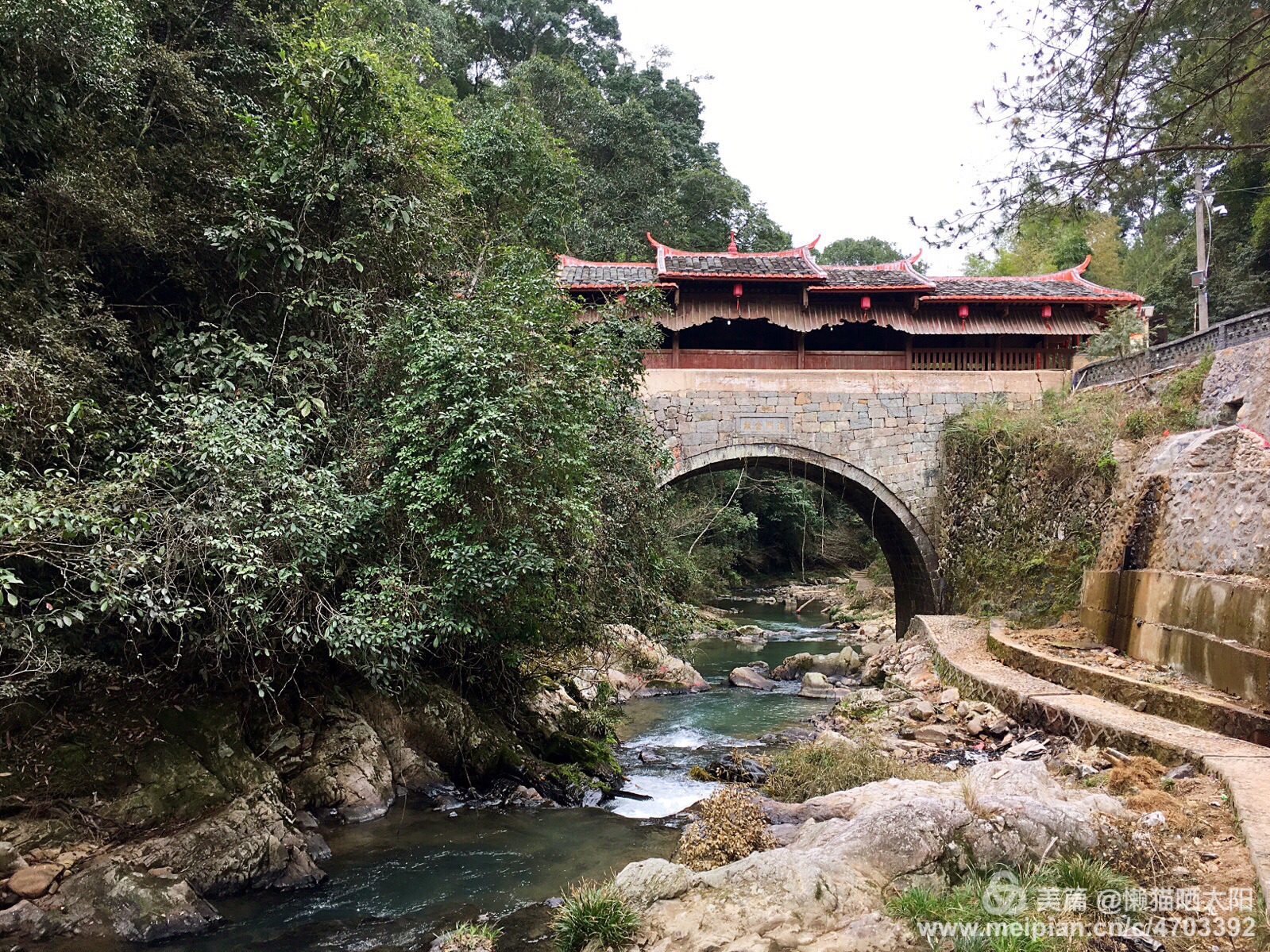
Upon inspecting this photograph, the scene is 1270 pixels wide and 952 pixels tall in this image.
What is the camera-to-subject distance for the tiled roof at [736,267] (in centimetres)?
1259

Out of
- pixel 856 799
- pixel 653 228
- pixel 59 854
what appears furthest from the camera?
pixel 653 228

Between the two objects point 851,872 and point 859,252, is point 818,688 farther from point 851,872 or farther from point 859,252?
point 859,252

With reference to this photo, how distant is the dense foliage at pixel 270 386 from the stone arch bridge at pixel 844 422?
164 inches

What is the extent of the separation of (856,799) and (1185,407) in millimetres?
7550

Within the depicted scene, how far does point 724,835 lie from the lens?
16.6ft

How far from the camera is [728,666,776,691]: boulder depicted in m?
12.7

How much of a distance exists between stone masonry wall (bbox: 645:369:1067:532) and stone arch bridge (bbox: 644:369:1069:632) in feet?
0.04

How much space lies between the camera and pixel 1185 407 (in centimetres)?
1000

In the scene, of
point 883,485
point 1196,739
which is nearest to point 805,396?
point 883,485

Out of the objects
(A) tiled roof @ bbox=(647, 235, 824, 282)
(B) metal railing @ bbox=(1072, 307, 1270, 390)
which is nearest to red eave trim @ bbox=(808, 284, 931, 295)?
(A) tiled roof @ bbox=(647, 235, 824, 282)

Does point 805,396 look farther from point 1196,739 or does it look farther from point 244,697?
point 244,697

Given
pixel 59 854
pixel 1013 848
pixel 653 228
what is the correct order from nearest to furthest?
1. pixel 1013 848
2. pixel 59 854
3. pixel 653 228
